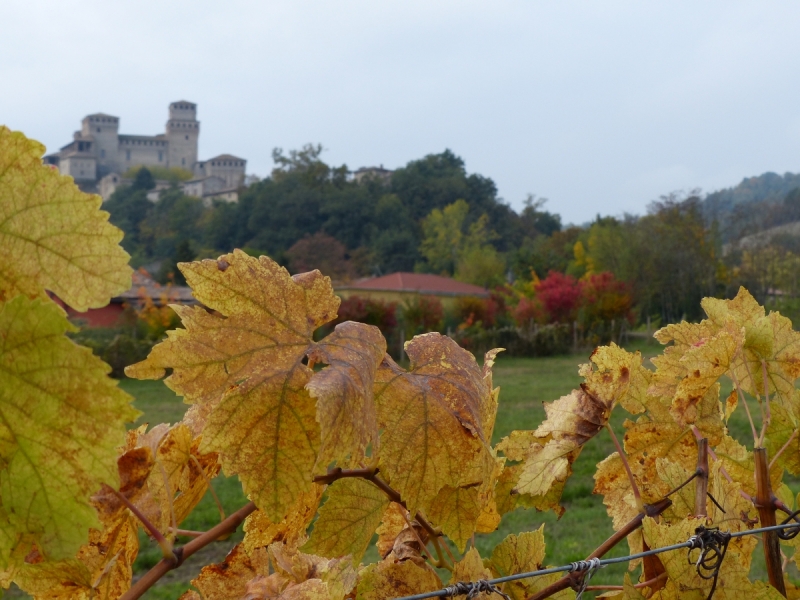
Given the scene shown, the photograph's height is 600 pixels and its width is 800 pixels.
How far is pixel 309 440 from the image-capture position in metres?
0.43

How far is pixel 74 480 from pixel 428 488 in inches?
8.7

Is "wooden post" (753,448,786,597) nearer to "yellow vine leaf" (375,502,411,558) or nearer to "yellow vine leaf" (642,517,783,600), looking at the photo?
"yellow vine leaf" (642,517,783,600)

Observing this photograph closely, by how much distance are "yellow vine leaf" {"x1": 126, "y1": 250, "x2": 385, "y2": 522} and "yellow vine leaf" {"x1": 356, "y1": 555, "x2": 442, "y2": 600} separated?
0.13 metres

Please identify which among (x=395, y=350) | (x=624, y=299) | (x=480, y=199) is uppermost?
(x=480, y=199)

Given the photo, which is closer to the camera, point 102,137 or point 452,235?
point 452,235

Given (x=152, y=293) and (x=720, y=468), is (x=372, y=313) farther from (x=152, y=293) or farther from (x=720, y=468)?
(x=720, y=468)

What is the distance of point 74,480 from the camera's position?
1.07 ft

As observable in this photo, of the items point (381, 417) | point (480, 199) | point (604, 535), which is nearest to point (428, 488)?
point (381, 417)

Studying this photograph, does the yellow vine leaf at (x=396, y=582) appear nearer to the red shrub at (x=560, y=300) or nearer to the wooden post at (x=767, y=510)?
the wooden post at (x=767, y=510)

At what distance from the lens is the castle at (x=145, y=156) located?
195 ft

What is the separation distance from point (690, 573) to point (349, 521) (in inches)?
10.0

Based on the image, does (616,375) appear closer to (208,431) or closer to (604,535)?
(208,431)

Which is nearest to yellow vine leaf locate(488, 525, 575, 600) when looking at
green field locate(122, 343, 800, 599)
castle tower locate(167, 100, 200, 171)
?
green field locate(122, 343, 800, 599)

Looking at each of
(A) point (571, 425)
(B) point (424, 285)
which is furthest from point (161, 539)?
(B) point (424, 285)
